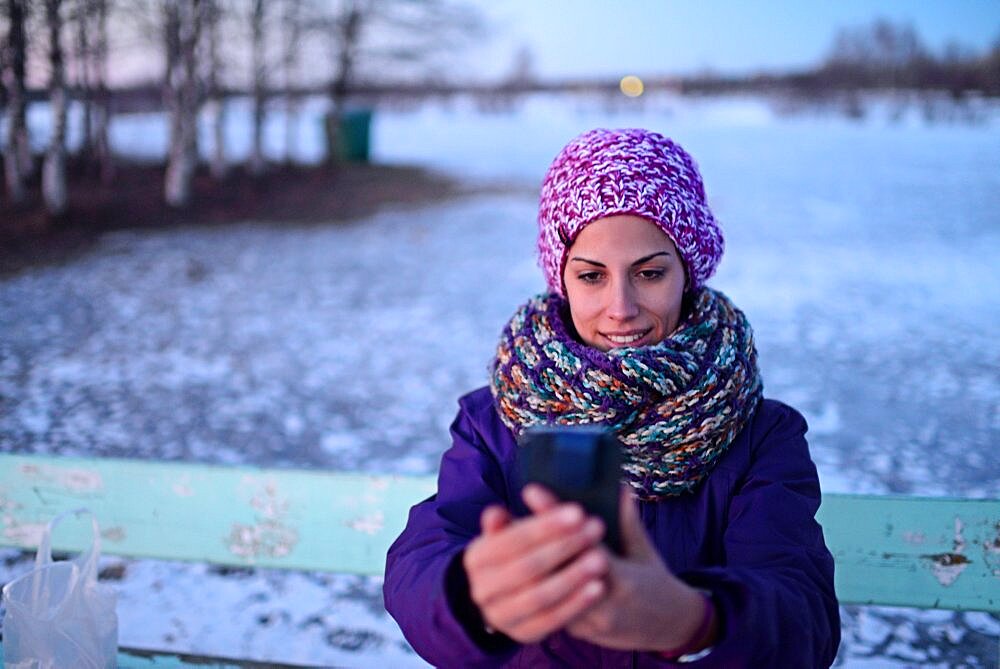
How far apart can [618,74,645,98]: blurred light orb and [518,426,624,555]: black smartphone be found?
101 ft

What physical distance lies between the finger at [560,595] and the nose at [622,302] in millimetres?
719

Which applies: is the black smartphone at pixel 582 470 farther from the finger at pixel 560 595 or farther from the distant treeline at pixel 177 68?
the distant treeline at pixel 177 68

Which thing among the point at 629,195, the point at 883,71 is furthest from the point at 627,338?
the point at 883,71

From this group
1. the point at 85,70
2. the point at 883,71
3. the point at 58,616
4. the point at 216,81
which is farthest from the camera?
the point at 883,71

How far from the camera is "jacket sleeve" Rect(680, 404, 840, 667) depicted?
3.85 feet

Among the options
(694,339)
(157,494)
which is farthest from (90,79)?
(694,339)

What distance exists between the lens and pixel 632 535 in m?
1.00

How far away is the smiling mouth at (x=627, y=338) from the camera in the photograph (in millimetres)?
1637

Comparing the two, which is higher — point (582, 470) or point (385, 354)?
point (582, 470)

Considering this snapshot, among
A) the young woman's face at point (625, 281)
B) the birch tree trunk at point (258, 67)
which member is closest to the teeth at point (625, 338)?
the young woman's face at point (625, 281)

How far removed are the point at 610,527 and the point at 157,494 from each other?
1.65 meters

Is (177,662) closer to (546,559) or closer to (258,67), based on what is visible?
(546,559)

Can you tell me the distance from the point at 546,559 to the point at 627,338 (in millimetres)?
772

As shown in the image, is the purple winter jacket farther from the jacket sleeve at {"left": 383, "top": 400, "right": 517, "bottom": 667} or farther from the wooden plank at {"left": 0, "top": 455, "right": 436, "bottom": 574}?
the wooden plank at {"left": 0, "top": 455, "right": 436, "bottom": 574}
